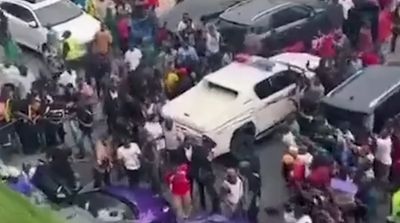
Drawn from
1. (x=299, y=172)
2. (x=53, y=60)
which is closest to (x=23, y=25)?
(x=53, y=60)

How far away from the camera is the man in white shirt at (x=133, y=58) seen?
54.1ft

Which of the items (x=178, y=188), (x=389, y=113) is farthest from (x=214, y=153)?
(x=389, y=113)

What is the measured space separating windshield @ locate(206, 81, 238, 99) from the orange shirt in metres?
2.95

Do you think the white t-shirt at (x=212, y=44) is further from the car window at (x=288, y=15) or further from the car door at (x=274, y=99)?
the car door at (x=274, y=99)

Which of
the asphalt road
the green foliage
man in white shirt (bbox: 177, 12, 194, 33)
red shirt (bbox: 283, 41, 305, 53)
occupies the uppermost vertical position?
the green foliage

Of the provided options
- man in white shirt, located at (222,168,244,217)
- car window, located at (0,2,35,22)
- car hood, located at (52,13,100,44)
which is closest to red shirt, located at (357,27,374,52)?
car hood, located at (52,13,100,44)

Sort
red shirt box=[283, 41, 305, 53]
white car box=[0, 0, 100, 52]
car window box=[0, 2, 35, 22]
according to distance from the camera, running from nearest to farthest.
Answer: red shirt box=[283, 41, 305, 53], white car box=[0, 0, 100, 52], car window box=[0, 2, 35, 22]

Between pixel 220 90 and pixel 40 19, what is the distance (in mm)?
5590

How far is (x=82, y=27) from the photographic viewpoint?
1870 centimetres

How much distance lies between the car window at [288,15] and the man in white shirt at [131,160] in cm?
570

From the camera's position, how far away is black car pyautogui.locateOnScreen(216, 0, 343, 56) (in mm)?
17625

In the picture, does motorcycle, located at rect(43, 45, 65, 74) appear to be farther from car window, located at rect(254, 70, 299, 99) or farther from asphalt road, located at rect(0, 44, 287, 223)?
car window, located at rect(254, 70, 299, 99)

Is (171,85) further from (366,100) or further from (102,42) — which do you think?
(366,100)

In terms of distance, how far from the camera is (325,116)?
1416cm
